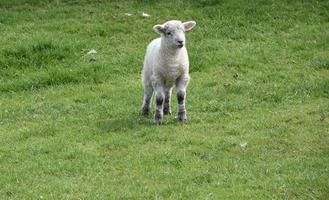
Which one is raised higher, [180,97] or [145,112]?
[180,97]

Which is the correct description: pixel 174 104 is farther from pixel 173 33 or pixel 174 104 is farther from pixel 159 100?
pixel 173 33

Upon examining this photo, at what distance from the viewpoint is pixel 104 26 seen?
→ 19953mm

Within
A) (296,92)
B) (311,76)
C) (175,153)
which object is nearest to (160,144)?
(175,153)

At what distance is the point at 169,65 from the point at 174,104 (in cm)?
199

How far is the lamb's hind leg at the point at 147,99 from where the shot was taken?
13.8 metres

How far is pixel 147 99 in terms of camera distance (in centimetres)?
1391

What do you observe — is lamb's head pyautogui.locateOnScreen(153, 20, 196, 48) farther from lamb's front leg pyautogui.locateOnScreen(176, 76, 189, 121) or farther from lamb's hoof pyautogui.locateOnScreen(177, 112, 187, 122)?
lamb's hoof pyautogui.locateOnScreen(177, 112, 187, 122)

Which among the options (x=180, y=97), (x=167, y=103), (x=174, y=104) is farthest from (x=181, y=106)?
(x=174, y=104)

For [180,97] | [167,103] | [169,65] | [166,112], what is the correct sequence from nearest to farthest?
[169,65], [180,97], [167,103], [166,112]

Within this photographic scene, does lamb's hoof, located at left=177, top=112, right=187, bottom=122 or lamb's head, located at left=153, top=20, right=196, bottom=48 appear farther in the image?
lamb's hoof, located at left=177, top=112, right=187, bottom=122

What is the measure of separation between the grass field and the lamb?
1.47 feet

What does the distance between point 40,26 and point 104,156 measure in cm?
951

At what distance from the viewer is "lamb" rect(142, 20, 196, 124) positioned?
1286 cm

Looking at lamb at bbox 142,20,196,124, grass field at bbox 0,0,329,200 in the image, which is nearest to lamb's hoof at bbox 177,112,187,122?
lamb at bbox 142,20,196,124
